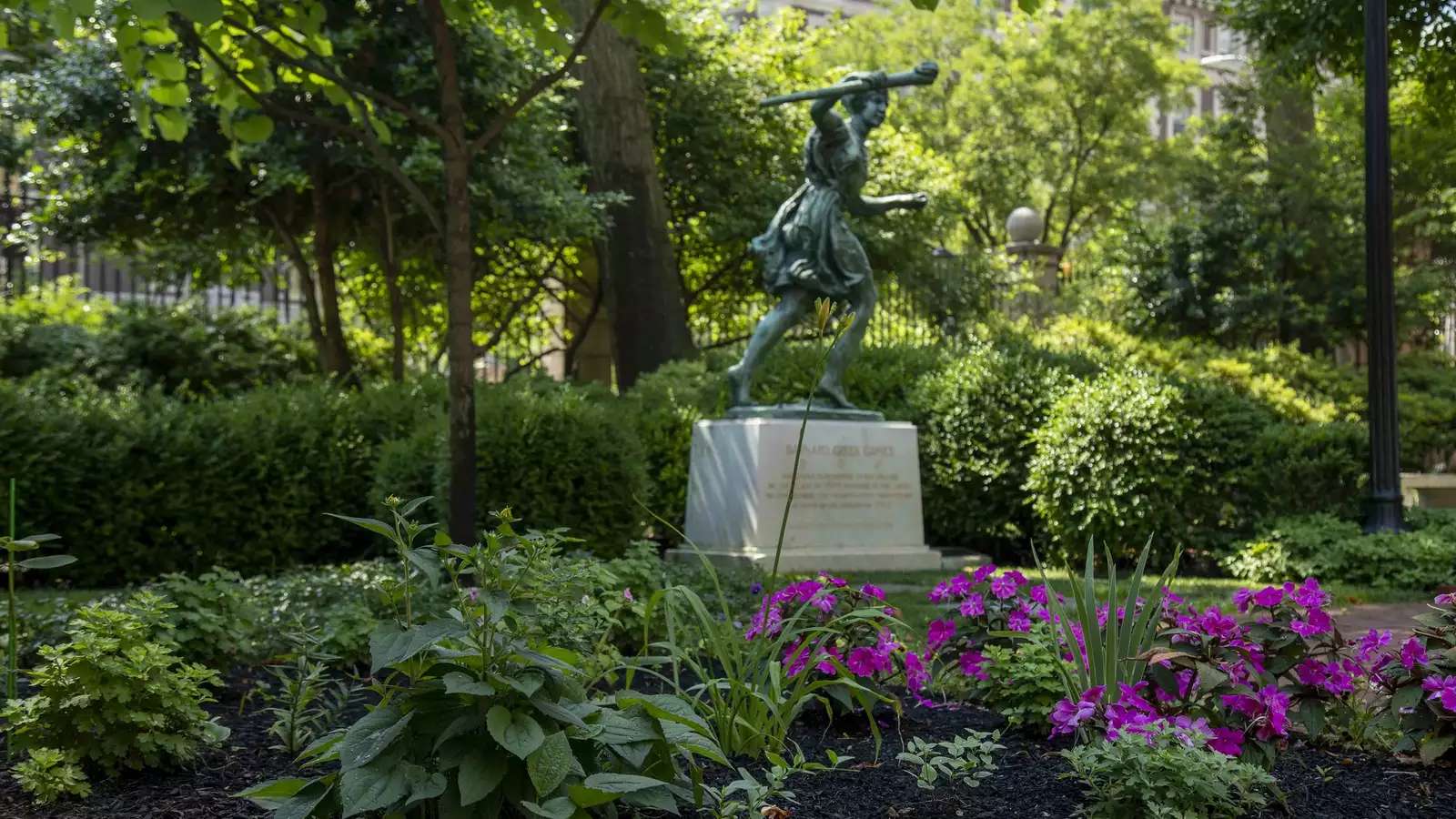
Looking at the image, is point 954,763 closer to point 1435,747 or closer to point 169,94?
point 1435,747

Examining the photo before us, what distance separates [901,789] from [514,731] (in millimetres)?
1309

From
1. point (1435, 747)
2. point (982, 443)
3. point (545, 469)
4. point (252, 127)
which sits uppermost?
point (252, 127)

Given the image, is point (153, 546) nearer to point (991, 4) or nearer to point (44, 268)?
point (44, 268)

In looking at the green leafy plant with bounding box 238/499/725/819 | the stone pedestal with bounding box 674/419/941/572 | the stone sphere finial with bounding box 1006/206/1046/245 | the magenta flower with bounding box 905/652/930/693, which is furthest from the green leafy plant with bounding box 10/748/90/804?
the stone sphere finial with bounding box 1006/206/1046/245

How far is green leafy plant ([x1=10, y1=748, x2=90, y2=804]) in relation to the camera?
10.9ft

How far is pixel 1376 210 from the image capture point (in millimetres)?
10031

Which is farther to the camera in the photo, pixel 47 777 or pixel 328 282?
pixel 328 282

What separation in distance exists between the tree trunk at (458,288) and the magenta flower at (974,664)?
3397 millimetres

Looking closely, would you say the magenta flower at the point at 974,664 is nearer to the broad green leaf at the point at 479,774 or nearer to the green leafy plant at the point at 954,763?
the green leafy plant at the point at 954,763

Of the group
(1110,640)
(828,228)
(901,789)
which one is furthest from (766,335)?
(901,789)

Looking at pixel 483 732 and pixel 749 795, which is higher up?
pixel 483 732

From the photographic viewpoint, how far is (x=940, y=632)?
4.71m

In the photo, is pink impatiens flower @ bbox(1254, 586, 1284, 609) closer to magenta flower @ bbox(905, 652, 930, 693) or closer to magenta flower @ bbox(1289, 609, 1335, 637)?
magenta flower @ bbox(1289, 609, 1335, 637)

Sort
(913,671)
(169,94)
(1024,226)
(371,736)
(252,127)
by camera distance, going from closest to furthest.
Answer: (371,736) → (913,671) → (252,127) → (169,94) → (1024,226)
